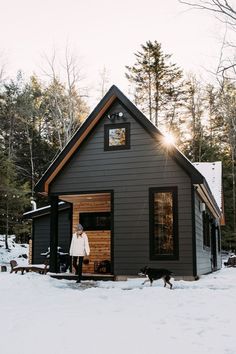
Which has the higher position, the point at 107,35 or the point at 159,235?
the point at 107,35

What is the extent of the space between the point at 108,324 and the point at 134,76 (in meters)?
27.6

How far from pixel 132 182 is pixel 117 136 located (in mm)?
1569

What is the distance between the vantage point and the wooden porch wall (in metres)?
14.4

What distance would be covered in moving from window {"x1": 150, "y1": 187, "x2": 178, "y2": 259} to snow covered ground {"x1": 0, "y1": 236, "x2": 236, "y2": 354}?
2499 millimetres

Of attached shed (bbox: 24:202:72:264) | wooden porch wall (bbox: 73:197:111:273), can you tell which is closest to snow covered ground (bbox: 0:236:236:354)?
wooden porch wall (bbox: 73:197:111:273)

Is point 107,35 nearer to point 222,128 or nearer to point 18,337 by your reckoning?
point 18,337

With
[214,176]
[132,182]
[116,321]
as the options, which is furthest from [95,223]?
[214,176]

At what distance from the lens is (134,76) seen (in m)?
31.4

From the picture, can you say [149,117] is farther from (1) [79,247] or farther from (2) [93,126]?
(1) [79,247]

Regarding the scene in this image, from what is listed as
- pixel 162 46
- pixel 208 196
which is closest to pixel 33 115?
pixel 162 46

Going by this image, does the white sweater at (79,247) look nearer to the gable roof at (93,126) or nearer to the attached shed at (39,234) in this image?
the gable roof at (93,126)

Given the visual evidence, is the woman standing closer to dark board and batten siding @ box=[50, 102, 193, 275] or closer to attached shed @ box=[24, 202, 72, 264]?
dark board and batten siding @ box=[50, 102, 193, 275]

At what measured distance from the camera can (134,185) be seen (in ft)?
40.2

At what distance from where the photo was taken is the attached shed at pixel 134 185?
1161 centimetres
